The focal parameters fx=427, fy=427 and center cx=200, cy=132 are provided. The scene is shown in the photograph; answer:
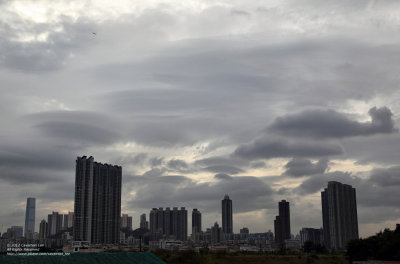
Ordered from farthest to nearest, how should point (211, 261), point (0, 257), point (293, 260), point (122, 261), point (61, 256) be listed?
point (293, 260)
point (211, 261)
point (122, 261)
point (61, 256)
point (0, 257)

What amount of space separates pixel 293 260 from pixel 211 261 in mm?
28499

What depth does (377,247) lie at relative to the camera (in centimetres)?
9719

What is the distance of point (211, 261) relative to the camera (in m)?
92.4

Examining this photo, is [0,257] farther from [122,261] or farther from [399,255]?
[399,255]

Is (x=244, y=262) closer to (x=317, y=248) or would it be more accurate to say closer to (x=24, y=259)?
(x=24, y=259)

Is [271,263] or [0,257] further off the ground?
[0,257]

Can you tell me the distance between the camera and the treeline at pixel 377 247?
292 ft

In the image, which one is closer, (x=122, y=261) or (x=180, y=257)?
(x=122, y=261)

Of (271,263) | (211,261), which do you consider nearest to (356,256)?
(271,263)

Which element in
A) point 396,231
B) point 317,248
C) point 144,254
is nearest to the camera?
point 144,254

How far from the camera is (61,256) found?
50812 millimetres

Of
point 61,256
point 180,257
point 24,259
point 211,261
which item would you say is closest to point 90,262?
point 61,256

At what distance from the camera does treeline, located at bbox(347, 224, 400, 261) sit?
89113 mm

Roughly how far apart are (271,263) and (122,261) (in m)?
55.1
